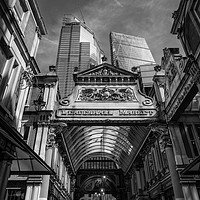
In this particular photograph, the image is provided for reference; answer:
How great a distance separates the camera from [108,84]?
20.5m

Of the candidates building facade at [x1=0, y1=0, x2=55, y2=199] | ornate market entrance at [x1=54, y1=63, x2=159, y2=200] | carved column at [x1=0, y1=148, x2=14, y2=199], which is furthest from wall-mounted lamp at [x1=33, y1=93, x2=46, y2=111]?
carved column at [x1=0, y1=148, x2=14, y2=199]

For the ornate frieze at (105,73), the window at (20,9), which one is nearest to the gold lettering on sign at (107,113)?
the ornate frieze at (105,73)

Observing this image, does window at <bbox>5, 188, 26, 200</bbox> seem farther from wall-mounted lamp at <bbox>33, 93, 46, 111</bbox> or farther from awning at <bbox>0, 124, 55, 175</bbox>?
wall-mounted lamp at <bbox>33, 93, 46, 111</bbox>

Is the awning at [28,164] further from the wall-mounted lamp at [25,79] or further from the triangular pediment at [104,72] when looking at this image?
the triangular pediment at [104,72]

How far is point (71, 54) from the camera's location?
296ft

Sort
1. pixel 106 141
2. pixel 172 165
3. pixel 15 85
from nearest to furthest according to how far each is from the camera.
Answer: pixel 15 85
pixel 172 165
pixel 106 141

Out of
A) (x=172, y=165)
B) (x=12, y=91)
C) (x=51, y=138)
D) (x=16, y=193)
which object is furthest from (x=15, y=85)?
(x=172, y=165)

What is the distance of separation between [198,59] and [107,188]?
3366 centimetres

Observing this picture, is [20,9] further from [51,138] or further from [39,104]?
[51,138]

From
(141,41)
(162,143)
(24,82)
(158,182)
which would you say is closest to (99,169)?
(158,182)

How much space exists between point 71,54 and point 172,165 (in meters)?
81.7

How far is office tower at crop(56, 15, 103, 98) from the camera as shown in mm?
81375

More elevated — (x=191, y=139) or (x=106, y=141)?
(x=106, y=141)

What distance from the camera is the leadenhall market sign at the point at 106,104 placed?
17859 millimetres
